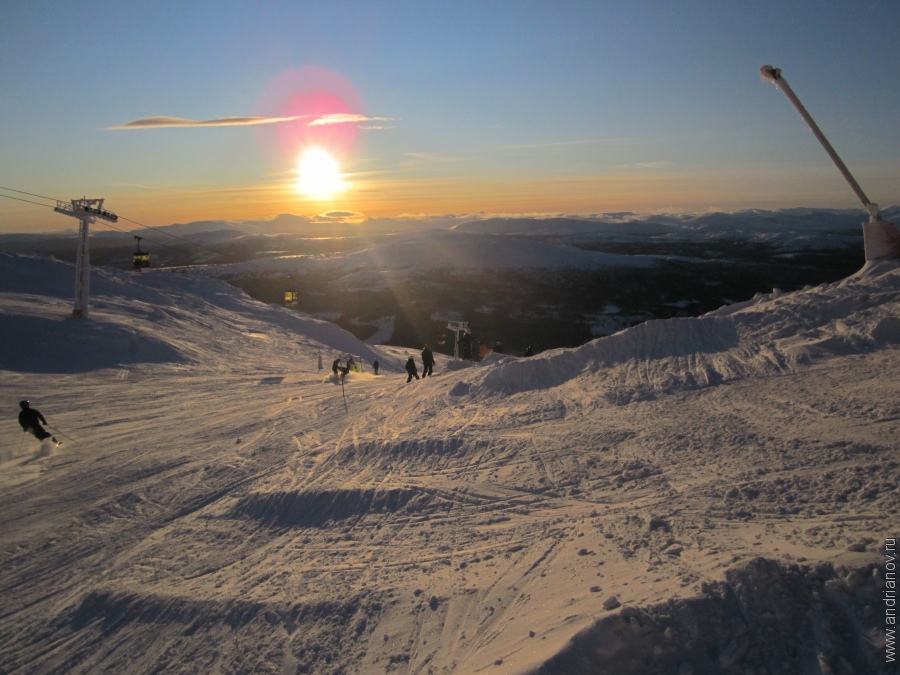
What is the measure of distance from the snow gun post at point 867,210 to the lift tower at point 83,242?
2601 centimetres

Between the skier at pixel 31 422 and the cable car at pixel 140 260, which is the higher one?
the cable car at pixel 140 260

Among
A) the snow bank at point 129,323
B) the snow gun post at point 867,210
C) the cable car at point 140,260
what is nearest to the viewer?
the snow gun post at point 867,210

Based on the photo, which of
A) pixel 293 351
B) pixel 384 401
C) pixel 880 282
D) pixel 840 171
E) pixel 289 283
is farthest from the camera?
pixel 289 283

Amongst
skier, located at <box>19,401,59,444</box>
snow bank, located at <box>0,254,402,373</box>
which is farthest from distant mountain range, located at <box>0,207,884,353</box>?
skier, located at <box>19,401,59,444</box>

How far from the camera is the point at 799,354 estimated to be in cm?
1045

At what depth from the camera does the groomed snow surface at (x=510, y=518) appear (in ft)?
13.5

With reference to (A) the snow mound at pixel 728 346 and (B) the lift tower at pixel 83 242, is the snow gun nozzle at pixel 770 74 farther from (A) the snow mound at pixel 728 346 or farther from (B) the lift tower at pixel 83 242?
(B) the lift tower at pixel 83 242

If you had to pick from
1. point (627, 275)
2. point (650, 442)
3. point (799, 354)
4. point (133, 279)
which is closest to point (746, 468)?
point (650, 442)

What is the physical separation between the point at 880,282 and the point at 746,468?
8769mm

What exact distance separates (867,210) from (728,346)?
308 inches

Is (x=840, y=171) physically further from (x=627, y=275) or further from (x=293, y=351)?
(x=627, y=275)

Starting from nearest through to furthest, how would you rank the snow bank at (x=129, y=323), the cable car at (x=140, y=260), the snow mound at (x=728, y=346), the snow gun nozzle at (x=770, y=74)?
1. the snow mound at (x=728, y=346)
2. the snow gun nozzle at (x=770, y=74)
3. the snow bank at (x=129, y=323)
4. the cable car at (x=140, y=260)

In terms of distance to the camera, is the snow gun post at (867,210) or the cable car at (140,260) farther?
the cable car at (140,260)

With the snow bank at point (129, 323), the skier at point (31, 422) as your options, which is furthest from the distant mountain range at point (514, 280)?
the skier at point (31, 422)
